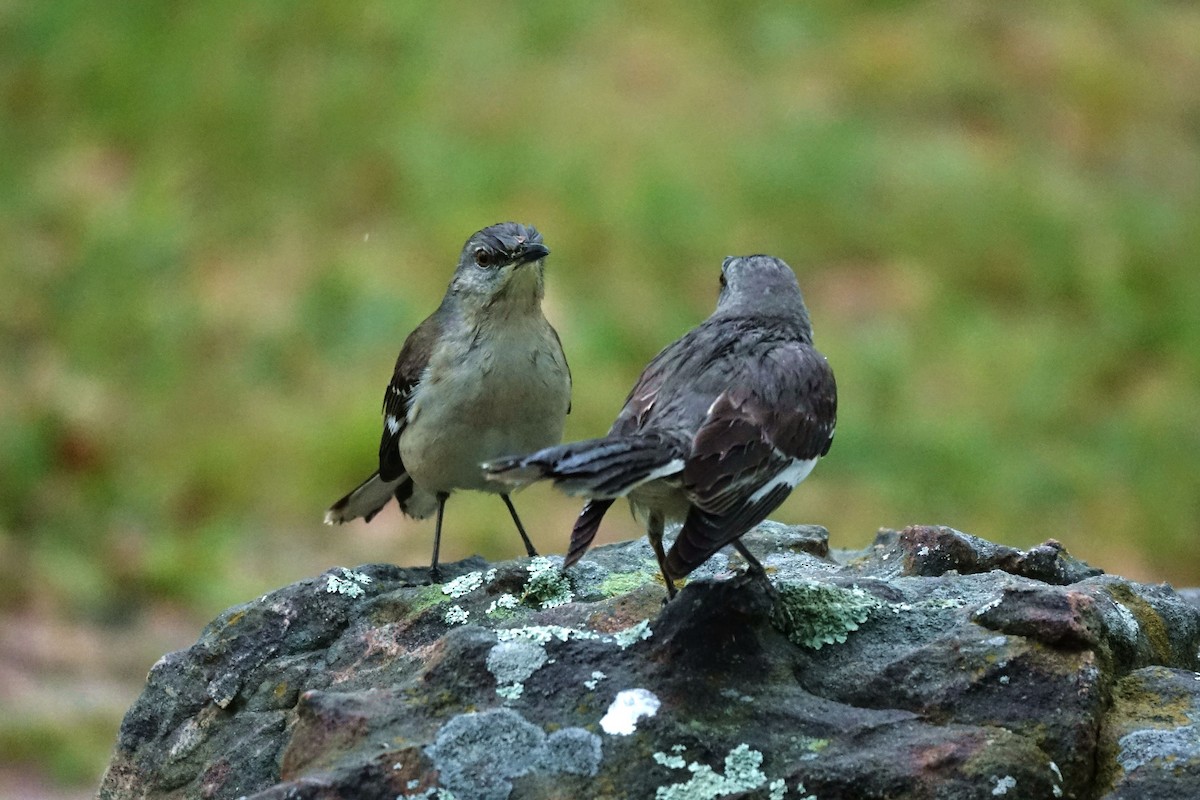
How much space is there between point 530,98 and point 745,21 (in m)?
2.47

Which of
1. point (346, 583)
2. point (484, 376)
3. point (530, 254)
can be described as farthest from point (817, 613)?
point (530, 254)

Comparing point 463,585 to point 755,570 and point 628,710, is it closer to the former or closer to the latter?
point 755,570

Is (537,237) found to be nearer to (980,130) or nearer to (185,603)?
(185,603)

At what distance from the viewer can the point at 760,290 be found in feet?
18.4

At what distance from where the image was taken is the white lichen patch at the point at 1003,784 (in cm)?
365

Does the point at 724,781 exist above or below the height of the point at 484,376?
below

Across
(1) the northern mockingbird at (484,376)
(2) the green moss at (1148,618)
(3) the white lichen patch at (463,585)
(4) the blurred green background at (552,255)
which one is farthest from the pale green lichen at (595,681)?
(4) the blurred green background at (552,255)

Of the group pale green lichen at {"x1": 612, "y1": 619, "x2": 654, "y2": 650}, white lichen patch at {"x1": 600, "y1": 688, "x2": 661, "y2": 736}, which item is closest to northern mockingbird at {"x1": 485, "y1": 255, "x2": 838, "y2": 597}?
pale green lichen at {"x1": 612, "y1": 619, "x2": 654, "y2": 650}

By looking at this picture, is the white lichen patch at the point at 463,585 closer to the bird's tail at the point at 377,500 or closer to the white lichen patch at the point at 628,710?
the white lichen patch at the point at 628,710

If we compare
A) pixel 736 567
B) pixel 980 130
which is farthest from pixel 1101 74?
pixel 736 567

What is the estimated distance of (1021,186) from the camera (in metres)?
12.5

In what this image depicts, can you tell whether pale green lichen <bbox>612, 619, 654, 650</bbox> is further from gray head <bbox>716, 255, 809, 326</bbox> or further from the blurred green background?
the blurred green background

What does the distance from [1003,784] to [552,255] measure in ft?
26.9

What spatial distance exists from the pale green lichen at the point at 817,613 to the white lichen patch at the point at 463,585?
110cm
